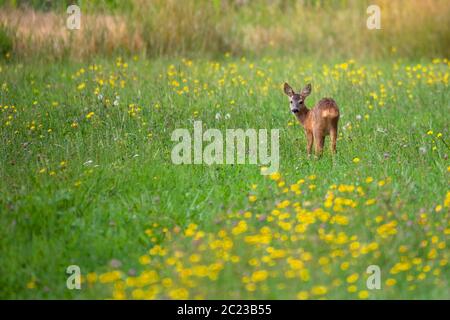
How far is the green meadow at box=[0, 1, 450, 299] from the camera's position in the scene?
17.6 ft

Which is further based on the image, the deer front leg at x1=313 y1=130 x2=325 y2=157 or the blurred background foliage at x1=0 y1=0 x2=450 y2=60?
the blurred background foliage at x1=0 y1=0 x2=450 y2=60

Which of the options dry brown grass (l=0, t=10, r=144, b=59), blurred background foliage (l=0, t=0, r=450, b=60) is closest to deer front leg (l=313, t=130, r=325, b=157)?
blurred background foliage (l=0, t=0, r=450, b=60)

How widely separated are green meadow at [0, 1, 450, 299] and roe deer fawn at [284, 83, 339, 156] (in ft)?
0.72

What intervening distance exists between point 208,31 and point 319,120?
628cm

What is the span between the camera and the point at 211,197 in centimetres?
681

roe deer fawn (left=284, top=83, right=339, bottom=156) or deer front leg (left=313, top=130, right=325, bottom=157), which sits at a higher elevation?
roe deer fawn (left=284, top=83, right=339, bottom=156)

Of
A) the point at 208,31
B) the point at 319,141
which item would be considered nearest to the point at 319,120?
the point at 319,141

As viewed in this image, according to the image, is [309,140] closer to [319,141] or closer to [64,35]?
[319,141]

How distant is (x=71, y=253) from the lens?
19.1 feet

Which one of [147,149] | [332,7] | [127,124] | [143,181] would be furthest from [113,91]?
[332,7]

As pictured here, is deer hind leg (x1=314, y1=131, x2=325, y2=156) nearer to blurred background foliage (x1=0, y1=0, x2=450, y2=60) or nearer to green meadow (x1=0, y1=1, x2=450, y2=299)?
green meadow (x1=0, y1=1, x2=450, y2=299)

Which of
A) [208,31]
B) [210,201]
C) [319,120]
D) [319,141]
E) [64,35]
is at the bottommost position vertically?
[210,201]
